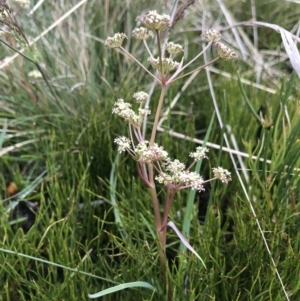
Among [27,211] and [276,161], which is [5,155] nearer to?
[27,211]

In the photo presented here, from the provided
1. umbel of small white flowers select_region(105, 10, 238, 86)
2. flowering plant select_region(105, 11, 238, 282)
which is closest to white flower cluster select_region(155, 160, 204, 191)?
flowering plant select_region(105, 11, 238, 282)

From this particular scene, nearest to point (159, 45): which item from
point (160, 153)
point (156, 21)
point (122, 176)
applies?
point (156, 21)

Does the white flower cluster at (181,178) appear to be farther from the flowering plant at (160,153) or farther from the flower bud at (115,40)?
the flower bud at (115,40)

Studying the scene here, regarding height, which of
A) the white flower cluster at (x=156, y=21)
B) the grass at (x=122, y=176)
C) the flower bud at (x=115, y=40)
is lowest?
the grass at (x=122, y=176)

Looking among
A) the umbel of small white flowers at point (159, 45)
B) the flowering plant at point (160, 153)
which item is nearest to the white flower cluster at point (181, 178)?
the flowering plant at point (160, 153)

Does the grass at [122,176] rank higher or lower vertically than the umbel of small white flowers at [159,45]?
lower

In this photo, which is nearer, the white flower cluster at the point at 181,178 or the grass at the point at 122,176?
the white flower cluster at the point at 181,178

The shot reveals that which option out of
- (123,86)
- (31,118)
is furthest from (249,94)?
(31,118)

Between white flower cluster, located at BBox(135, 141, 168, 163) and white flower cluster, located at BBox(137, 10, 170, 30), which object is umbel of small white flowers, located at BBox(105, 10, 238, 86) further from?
white flower cluster, located at BBox(135, 141, 168, 163)
